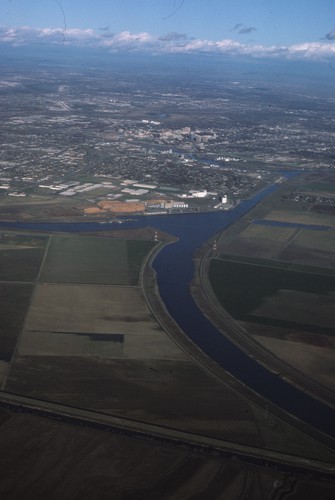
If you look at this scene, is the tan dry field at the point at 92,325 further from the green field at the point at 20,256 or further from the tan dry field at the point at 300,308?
the tan dry field at the point at 300,308

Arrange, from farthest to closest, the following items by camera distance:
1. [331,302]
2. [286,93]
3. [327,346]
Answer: [286,93] < [331,302] < [327,346]

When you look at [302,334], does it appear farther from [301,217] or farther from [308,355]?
[301,217]

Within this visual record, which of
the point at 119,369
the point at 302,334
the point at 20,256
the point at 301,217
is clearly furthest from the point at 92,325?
the point at 301,217

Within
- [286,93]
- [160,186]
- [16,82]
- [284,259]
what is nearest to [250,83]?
[286,93]

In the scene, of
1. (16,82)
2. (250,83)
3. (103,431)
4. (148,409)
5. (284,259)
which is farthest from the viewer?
(250,83)

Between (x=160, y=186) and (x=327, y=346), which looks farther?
(x=160, y=186)

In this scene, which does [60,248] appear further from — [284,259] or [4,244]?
[284,259]
